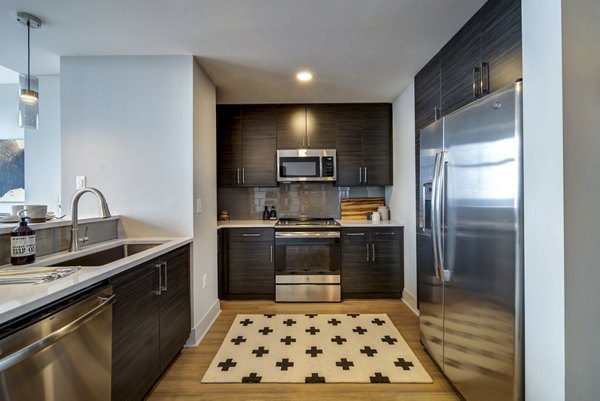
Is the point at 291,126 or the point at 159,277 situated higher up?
the point at 291,126

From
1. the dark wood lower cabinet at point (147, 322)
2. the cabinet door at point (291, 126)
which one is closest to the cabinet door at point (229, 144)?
the cabinet door at point (291, 126)

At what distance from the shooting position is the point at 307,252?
10.9 ft

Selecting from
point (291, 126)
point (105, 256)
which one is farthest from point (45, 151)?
point (291, 126)

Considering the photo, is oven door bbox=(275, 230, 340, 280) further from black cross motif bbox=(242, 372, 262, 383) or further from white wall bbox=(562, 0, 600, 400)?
white wall bbox=(562, 0, 600, 400)

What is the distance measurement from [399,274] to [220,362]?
2.18 m

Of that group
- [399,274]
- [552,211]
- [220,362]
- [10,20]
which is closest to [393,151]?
[399,274]

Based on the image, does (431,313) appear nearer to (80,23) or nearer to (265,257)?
(265,257)

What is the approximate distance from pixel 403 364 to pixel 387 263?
4.54 feet

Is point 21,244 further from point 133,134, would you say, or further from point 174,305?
point 133,134

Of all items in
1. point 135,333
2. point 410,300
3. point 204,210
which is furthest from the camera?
point 410,300

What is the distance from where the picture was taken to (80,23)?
193cm

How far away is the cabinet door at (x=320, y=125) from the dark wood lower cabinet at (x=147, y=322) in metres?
2.18

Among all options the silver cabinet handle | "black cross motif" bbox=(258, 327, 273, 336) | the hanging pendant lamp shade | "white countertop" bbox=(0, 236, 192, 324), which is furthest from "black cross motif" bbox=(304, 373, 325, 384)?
the hanging pendant lamp shade

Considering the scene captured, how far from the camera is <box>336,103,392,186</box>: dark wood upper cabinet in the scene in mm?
3699
